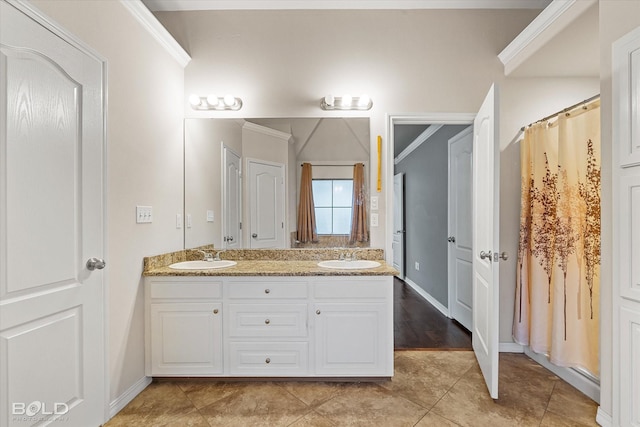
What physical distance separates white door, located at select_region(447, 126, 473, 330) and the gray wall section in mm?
183

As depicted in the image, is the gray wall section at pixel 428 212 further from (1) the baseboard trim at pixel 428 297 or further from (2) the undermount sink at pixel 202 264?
(2) the undermount sink at pixel 202 264

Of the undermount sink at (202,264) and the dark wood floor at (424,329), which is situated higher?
the undermount sink at (202,264)

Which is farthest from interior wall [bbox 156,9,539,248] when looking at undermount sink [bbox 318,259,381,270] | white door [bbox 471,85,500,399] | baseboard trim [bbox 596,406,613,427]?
baseboard trim [bbox 596,406,613,427]

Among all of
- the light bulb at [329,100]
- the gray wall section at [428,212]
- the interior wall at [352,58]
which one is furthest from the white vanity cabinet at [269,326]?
the gray wall section at [428,212]

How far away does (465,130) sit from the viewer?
309cm

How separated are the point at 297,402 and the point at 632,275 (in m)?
1.88

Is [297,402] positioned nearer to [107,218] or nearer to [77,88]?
[107,218]

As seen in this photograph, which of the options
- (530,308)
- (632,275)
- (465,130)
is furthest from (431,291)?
(632,275)

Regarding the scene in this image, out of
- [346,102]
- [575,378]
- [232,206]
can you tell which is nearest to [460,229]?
[575,378]

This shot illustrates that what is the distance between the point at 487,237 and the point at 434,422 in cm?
114

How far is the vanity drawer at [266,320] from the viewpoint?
6.93 ft

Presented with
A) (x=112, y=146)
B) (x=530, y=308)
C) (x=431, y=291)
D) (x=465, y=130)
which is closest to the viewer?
(x=112, y=146)

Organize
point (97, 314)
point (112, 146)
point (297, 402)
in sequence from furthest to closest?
point (297, 402) < point (112, 146) < point (97, 314)

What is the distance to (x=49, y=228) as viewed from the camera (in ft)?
4.69
